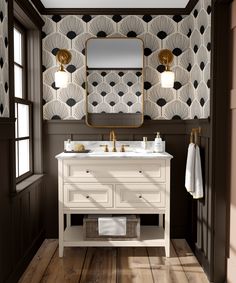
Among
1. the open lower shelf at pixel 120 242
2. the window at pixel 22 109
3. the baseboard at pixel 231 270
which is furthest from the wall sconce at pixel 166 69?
the baseboard at pixel 231 270

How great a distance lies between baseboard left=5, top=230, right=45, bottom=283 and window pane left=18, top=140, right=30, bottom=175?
2.25ft

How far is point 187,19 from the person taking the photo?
3.96 meters

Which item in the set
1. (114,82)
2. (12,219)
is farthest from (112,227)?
(114,82)

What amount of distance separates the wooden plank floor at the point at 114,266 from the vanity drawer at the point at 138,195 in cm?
51

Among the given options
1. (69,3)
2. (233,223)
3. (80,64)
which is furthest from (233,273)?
(69,3)

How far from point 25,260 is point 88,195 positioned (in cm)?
77

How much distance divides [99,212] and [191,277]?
0.97 metres

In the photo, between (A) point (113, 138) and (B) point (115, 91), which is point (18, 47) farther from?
(A) point (113, 138)

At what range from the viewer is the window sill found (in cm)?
314

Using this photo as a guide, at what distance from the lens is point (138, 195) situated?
3.43m

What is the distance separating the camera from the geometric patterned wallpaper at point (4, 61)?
264 centimetres

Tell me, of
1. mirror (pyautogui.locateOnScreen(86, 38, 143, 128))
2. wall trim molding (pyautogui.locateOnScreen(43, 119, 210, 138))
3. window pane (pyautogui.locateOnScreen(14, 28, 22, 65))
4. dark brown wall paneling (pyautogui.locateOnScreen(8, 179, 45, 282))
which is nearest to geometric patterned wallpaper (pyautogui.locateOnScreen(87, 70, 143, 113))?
mirror (pyautogui.locateOnScreen(86, 38, 143, 128))

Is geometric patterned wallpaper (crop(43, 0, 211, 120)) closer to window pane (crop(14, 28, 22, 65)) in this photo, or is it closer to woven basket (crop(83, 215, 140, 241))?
window pane (crop(14, 28, 22, 65))

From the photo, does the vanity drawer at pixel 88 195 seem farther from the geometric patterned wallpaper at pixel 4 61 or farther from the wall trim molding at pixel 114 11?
the wall trim molding at pixel 114 11
